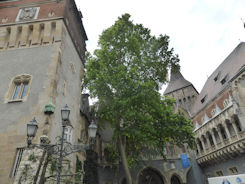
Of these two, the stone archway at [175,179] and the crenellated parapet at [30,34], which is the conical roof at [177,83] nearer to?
the stone archway at [175,179]

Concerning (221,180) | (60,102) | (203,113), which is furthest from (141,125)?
(203,113)

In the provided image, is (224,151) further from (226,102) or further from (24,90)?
(24,90)

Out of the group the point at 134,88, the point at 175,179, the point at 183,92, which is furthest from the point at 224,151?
the point at 183,92

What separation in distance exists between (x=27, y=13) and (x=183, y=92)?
29049 millimetres

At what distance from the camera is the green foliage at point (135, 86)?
12547 millimetres

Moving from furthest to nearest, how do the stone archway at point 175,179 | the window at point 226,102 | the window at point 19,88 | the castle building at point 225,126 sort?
1. the stone archway at point 175,179
2. the window at point 226,102
3. the castle building at point 225,126
4. the window at point 19,88

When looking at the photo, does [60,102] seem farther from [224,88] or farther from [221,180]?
[224,88]

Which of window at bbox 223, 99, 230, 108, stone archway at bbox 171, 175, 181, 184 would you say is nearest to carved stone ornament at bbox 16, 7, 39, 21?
window at bbox 223, 99, 230, 108

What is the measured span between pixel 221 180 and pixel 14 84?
53.2 feet

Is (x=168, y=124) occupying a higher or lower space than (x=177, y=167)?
higher

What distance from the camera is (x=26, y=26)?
1364 centimetres

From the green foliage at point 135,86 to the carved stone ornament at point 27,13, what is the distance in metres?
5.12

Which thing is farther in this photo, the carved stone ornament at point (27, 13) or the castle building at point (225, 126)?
the castle building at point (225, 126)

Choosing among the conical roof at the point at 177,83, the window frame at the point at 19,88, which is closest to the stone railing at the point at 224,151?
the conical roof at the point at 177,83
